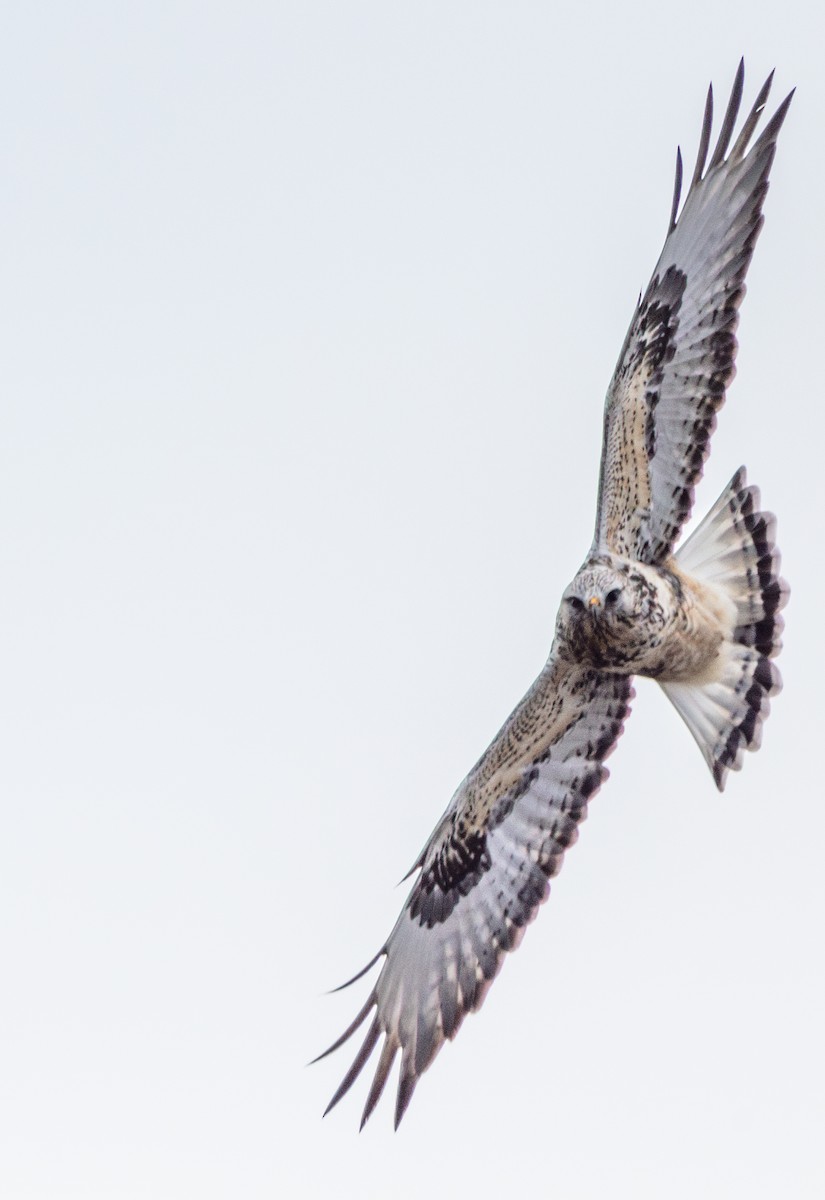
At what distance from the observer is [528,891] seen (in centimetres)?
954

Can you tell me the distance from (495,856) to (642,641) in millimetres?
1591

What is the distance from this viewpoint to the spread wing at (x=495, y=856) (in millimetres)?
9289

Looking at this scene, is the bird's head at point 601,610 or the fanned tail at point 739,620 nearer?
the bird's head at point 601,610

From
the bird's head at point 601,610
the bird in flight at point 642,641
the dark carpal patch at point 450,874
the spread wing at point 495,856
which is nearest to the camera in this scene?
the bird's head at point 601,610

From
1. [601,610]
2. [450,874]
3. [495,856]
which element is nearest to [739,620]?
[601,610]

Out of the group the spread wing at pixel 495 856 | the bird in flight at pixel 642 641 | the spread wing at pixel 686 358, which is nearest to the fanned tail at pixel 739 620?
the bird in flight at pixel 642 641

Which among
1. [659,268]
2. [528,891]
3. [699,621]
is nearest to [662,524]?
[699,621]

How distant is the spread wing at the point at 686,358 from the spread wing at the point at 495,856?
90 centimetres

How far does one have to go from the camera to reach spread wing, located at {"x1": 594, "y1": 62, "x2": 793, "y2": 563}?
909 centimetres

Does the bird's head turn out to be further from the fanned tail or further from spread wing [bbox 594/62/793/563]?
the fanned tail

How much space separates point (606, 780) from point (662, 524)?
1.38 m

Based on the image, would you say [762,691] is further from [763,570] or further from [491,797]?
[491,797]

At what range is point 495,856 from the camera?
9664mm

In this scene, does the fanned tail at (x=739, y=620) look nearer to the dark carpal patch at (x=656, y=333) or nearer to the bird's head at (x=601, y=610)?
the dark carpal patch at (x=656, y=333)
